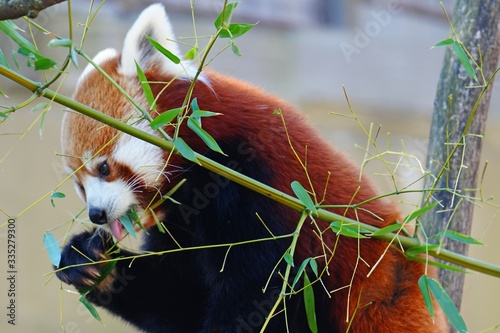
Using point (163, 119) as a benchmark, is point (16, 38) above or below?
above

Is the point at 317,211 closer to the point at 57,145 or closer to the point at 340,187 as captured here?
the point at 340,187

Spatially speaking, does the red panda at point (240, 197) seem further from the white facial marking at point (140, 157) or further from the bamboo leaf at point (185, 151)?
the bamboo leaf at point (185, 151)

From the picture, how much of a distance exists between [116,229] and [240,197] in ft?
1.63

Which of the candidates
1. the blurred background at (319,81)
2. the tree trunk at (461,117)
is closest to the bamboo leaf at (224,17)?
the tree trunk at (461,117)

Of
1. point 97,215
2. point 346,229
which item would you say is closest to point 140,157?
point 97,215

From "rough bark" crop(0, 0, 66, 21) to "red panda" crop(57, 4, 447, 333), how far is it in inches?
33.9

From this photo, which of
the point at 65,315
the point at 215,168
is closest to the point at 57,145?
the point at 65,315

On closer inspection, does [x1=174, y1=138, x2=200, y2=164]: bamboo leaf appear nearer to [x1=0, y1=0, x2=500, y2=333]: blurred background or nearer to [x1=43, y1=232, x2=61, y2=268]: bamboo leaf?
[x1=43, y1=232, x2=61, y2=268]: bamboo leaf

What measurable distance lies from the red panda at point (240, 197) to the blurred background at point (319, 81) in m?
3.37

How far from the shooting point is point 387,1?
7.27 m

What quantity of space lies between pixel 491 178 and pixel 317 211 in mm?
5557

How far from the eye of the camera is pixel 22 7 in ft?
5.55

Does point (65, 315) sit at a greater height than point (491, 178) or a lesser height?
lesser

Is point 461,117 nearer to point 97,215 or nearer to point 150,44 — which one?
point 150,44
